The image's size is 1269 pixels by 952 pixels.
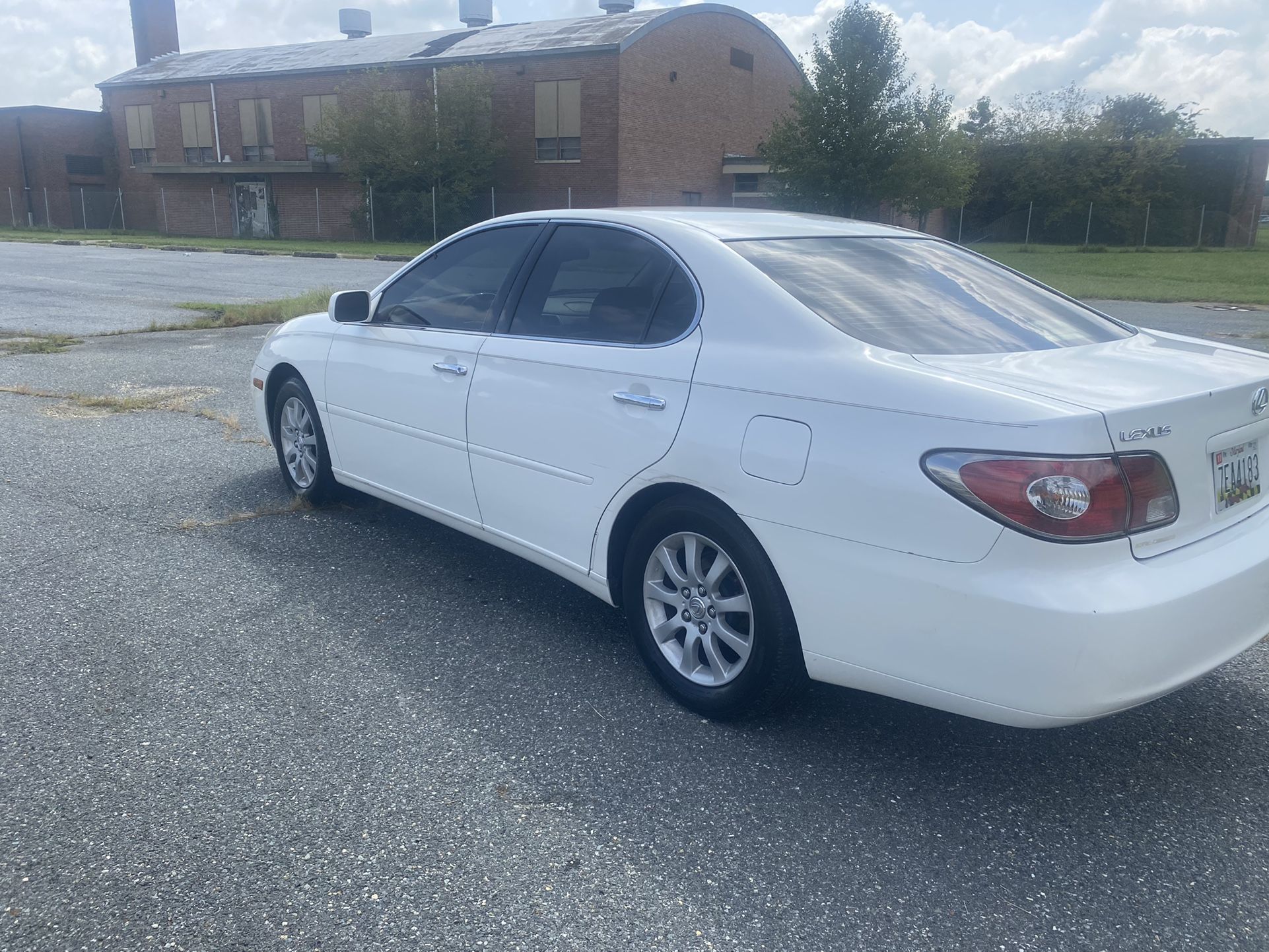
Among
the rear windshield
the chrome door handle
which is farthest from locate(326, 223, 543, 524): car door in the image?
the rear windshield

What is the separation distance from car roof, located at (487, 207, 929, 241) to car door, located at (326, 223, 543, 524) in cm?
29

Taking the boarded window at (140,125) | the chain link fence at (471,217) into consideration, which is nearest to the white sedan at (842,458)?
the chain link fence at (471,217)

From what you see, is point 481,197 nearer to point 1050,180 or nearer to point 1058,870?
point 1050,180

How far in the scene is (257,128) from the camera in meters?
46.7

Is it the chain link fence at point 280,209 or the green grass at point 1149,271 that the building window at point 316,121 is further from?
the green grass at point 1149,271

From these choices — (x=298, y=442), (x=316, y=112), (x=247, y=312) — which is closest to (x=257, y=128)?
(x=316, y=112)

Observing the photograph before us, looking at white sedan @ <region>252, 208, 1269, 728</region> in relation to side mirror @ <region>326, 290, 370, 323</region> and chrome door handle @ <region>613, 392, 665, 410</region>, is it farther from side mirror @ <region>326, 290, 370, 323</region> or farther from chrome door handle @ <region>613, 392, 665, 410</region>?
side mirror @ <region>326, 290, 370, 323</region>

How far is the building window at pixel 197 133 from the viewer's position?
1903 inches

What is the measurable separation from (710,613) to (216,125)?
5127 centimetres

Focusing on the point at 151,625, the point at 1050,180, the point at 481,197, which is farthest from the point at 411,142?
the point at 151,625

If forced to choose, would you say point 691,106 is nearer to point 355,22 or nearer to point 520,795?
point 355,22

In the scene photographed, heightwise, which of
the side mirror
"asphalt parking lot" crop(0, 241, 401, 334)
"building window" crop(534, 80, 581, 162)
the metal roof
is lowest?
"asphalt parking lot" crop(0, 241, 401, 334)

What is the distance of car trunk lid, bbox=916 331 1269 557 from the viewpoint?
9.02 feet

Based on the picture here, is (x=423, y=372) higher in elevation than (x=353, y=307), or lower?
lower
